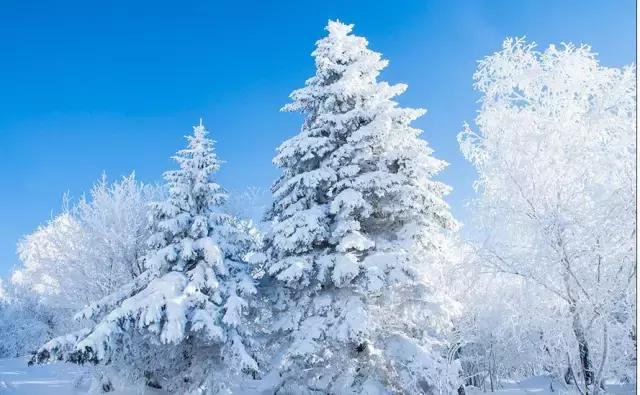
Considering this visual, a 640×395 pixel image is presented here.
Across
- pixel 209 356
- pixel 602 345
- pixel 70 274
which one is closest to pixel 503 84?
pixel 602 345

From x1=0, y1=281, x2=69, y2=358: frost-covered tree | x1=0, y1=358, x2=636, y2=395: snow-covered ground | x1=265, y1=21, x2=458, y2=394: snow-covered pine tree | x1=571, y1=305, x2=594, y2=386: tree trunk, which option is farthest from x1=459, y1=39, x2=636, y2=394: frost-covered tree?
x1=0, y1=281, x2=69, y2=358: frost-covered tree

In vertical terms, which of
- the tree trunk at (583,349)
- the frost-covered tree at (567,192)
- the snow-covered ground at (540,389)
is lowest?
the snow-covered ground at (540,389)

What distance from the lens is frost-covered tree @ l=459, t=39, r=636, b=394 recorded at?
32.7ft

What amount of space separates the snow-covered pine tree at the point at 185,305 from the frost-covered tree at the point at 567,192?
880cm

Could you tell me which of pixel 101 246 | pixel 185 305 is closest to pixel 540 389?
pixel 185 305

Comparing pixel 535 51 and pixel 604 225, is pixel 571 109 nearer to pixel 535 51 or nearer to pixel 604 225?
pixel 535 51

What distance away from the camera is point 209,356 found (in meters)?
17.7

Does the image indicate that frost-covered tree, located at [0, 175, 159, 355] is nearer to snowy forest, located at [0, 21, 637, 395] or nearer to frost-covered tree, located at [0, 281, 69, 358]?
snowy forest, located at [0, 21, 637, 395]

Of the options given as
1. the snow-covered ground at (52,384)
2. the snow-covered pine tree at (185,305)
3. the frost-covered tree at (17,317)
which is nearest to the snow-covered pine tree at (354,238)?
the snow-covered pine tree at (185,305)

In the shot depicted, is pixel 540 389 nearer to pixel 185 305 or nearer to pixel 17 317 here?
pixel 185 305

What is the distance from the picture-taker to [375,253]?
1620 centimetres

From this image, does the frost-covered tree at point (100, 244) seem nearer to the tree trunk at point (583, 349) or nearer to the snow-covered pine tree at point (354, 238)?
the snow-covered pine tree at point (354, 238)

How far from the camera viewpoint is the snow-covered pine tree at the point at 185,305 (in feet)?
52.2

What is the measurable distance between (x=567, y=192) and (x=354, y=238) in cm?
636
